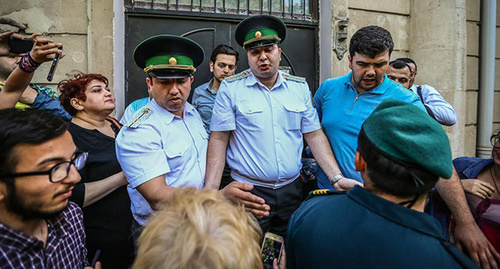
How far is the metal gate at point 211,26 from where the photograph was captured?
379cm

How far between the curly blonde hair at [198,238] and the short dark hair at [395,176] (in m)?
0.49

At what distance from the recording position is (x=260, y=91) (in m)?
2.42

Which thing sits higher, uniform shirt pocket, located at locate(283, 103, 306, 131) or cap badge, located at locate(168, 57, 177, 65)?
cap badge, located at locate(168, 57, 177, 65)

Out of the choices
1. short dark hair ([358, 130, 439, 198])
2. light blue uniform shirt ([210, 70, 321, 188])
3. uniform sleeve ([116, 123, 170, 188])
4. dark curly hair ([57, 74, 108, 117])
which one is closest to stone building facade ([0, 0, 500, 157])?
dark curly hair ([57, 74, 108, 117])

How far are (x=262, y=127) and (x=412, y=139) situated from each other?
52.8 inches

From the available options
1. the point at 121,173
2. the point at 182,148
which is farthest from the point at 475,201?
the point at 121,173

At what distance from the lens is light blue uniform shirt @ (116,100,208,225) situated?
181 centimetres

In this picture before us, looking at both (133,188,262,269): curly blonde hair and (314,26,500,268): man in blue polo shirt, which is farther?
(314,26,500,268): man in blue polo shirt

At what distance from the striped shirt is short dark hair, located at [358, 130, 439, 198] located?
1.22 metres

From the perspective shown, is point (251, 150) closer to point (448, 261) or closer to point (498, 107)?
point (448, 261)

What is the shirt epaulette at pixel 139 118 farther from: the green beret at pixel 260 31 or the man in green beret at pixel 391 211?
the man in green beret at pixel 391 211

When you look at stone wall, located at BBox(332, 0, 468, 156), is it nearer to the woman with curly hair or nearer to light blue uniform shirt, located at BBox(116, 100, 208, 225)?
light blue uniform shirt, located at BBox(116, 100, 208, 225)

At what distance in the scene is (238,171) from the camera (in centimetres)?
238

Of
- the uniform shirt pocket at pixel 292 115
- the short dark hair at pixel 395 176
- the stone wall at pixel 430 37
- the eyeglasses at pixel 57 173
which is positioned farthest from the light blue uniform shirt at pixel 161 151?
the stone wall at pixel 430 37
